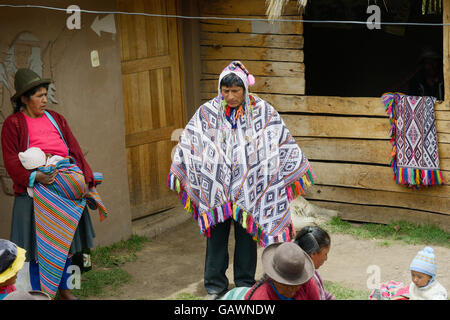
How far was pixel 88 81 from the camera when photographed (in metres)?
6.23

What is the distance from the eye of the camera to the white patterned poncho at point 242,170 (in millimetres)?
4992

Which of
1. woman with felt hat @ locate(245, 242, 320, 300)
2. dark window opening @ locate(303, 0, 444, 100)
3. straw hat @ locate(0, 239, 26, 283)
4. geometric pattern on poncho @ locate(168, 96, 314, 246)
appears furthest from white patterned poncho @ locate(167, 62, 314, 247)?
dark window opening @ locate(303, 0, 444, 100)

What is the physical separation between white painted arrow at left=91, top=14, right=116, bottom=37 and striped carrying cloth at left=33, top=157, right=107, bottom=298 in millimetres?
1741

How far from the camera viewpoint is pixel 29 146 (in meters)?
4.88

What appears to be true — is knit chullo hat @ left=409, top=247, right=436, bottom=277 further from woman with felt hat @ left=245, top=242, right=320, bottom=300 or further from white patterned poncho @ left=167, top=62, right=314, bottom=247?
white patterned poncho @ left=167, top=62, right=314, bottom=247

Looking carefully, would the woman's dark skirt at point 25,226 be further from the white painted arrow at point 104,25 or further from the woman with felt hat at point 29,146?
the white painted arrow at point 104,25

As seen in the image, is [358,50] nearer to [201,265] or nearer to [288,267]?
[201,265]

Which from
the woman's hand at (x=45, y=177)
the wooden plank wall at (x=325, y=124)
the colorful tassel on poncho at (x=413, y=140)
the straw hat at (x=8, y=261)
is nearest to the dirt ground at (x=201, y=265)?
the wooden plank wall at (x=325, y=124)

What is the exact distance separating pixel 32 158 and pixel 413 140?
12.2 ft

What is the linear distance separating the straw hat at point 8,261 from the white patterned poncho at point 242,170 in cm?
163

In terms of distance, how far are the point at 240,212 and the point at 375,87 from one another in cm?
505

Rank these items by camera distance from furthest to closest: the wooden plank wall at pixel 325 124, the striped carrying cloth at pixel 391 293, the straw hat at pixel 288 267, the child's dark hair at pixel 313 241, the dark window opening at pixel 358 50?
the dark window opening at pixel 358 50 → the wooden plank wall at pixel 325 124 → the striped carrying cloth at pixel 391 293 → the child's dark hair at pixel 313 241 → the straw hat at pixel 288 267

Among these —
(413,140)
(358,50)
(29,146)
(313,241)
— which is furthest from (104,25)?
(358,50)

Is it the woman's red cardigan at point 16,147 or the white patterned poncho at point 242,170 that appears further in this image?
the white patterned poncho at point 242,170
